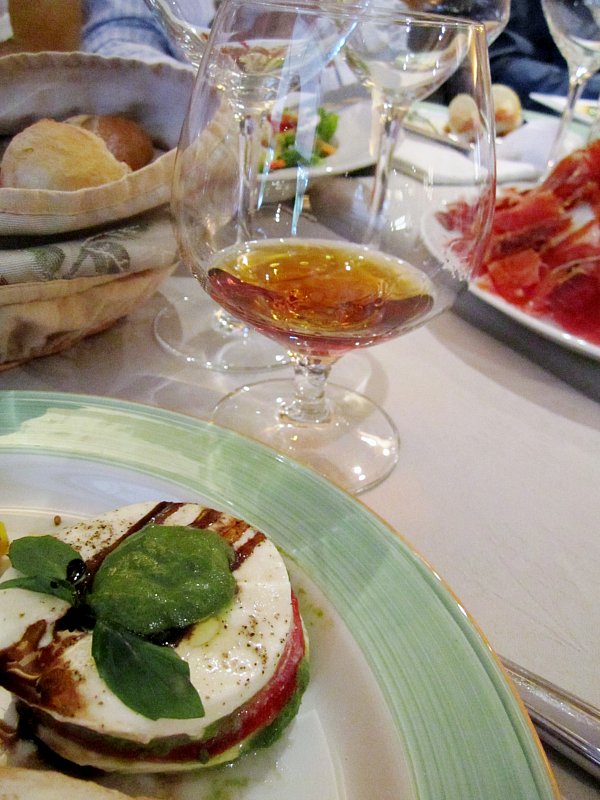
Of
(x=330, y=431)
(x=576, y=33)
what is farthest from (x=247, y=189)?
(x=576, y=33)

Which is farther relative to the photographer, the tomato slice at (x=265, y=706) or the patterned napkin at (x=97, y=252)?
the patterned napkin at (x=97, y=252)

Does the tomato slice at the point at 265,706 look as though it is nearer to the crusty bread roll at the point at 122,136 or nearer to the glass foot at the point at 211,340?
the glass foot at the point at 211,340

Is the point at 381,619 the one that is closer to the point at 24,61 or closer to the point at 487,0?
the point at 24,61

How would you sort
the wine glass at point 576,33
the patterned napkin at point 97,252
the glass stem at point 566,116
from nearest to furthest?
the patterned napkin at point 97,252
the wine glass at point 576,33
the glass stem at point 566,116

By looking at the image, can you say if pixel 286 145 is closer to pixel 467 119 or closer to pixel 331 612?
pixel 467 119

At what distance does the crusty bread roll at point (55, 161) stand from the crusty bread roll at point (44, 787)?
64 cm

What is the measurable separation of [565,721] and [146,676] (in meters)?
0.29

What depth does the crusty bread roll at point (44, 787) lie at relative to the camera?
15.0 inches

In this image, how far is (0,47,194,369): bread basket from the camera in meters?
0.72

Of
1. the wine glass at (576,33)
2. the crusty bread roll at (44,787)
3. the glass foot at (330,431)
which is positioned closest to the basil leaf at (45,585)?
the crusty bread roll at (44,787)

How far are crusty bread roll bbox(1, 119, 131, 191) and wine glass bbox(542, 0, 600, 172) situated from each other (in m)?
1.21

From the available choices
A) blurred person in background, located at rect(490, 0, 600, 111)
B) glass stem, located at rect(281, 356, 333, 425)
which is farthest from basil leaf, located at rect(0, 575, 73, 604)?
blurred person in background, located at rect(490, 0, 600, 111)

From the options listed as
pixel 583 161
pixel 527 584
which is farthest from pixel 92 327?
pixel 583 161

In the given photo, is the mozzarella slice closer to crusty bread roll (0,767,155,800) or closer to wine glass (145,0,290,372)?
crusty bread roll (0,767,155,800)
